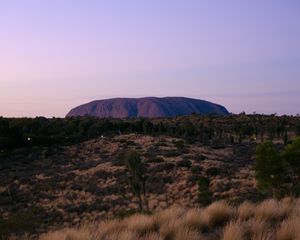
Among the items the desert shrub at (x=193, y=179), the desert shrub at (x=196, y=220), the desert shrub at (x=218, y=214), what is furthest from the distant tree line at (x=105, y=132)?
the desert shrub at (x=196, y=220)

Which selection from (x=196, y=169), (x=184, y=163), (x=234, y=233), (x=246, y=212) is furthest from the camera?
(x=184, y=163)

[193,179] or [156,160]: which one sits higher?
[156,160]

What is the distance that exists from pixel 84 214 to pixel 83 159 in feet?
127

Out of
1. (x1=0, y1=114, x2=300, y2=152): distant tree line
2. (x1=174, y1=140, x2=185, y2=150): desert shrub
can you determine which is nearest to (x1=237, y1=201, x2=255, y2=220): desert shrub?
(x1=174, y1=140, x2=185, y2=150): desert shrub

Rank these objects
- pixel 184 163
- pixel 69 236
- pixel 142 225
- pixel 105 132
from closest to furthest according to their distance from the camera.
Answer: pixel 69 236 < pixel 142 225 < pixel 184 163 < pixel 105 132

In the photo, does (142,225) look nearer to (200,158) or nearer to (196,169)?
(196,169)

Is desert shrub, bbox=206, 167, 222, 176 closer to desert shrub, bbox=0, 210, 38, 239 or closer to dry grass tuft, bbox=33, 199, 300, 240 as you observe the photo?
desert shrub, bbox=0, 210, 38, 239

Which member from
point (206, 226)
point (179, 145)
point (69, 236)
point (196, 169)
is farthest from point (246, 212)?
point (179, 145)

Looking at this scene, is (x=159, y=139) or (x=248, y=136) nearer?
(x=159, y=139)

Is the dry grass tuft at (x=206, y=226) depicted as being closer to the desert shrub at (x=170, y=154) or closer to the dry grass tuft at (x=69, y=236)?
the dry grass tuft at (x=69, y=236)

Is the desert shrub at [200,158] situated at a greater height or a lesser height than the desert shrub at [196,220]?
lesser

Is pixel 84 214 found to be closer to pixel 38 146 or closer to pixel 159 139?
pixel 159 139

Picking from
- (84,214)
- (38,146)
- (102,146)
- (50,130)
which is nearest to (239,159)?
(102,146)

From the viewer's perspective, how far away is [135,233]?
7738 mm
